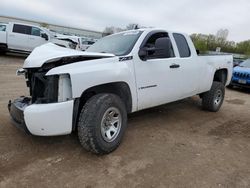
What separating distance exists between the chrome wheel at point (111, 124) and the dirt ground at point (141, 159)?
0.89 ft

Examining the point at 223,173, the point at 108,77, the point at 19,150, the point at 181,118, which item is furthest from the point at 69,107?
the point at 181,118

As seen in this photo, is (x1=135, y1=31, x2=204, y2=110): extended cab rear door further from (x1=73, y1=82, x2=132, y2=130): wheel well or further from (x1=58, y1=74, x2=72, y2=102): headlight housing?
(x1=58, y1=74, x2=72, y2=102): headlight housing

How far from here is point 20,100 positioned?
3725mm

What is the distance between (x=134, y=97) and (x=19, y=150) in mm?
1859

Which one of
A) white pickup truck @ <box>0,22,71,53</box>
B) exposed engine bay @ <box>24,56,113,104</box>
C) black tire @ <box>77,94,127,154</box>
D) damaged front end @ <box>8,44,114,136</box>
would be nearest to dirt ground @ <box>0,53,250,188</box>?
black tire @ <box>77,94,127,154</box>

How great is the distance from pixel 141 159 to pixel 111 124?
0.66 m

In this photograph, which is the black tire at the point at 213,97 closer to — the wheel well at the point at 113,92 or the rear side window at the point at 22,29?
the wheel well at the point at 113,92

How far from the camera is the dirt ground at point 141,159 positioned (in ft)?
9.52

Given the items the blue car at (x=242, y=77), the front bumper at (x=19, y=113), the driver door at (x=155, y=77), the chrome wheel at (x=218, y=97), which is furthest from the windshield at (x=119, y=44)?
the blue car at (x=242, y=77)

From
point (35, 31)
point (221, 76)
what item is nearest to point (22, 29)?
point (35, 31)

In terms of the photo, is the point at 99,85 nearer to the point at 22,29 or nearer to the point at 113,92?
the point at 113,92

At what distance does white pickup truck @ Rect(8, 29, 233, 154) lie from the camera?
3064mm

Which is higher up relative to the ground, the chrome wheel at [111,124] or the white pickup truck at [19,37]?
the white pickup truck at [19,37]

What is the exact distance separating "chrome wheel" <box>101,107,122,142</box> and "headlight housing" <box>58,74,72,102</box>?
58 centimetres
